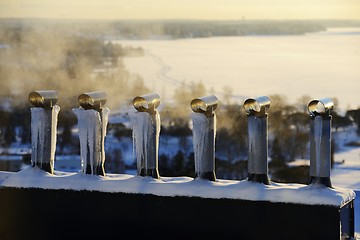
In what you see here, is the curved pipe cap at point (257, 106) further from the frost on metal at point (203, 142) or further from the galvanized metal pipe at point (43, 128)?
the galvanized metal pipe at point (43, 128)

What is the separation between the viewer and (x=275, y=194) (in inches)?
148

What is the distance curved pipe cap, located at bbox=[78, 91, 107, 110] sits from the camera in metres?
4.29

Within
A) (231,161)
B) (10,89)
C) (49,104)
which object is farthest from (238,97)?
(49,104)

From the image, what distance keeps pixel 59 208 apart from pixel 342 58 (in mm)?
18511

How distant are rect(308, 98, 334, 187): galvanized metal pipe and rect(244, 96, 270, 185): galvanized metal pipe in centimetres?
23

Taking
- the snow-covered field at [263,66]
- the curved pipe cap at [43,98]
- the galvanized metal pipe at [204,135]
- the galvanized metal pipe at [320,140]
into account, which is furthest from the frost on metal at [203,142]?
the snow-covered field at [263,66]

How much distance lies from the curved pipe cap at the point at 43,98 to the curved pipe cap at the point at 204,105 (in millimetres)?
866

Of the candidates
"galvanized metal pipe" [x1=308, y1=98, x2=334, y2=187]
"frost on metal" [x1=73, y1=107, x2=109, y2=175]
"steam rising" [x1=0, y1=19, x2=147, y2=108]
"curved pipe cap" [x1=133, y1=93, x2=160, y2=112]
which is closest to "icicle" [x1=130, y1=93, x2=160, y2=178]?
"curved pipe cap" [x1=133, y1=93, x2=160, y2=112]

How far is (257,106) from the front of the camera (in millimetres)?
3902

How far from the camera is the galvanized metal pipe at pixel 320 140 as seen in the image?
149 inches

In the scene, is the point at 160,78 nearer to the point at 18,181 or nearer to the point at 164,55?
the point at 164,55

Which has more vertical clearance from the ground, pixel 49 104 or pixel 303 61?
pixel 303 61

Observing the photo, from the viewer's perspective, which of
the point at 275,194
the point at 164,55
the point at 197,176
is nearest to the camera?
the point at 275,194

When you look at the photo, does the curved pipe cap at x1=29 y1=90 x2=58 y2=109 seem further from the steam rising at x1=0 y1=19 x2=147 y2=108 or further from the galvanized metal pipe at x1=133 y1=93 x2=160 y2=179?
the steam rising at x1=0 y1=19 x2=147 y2=108
